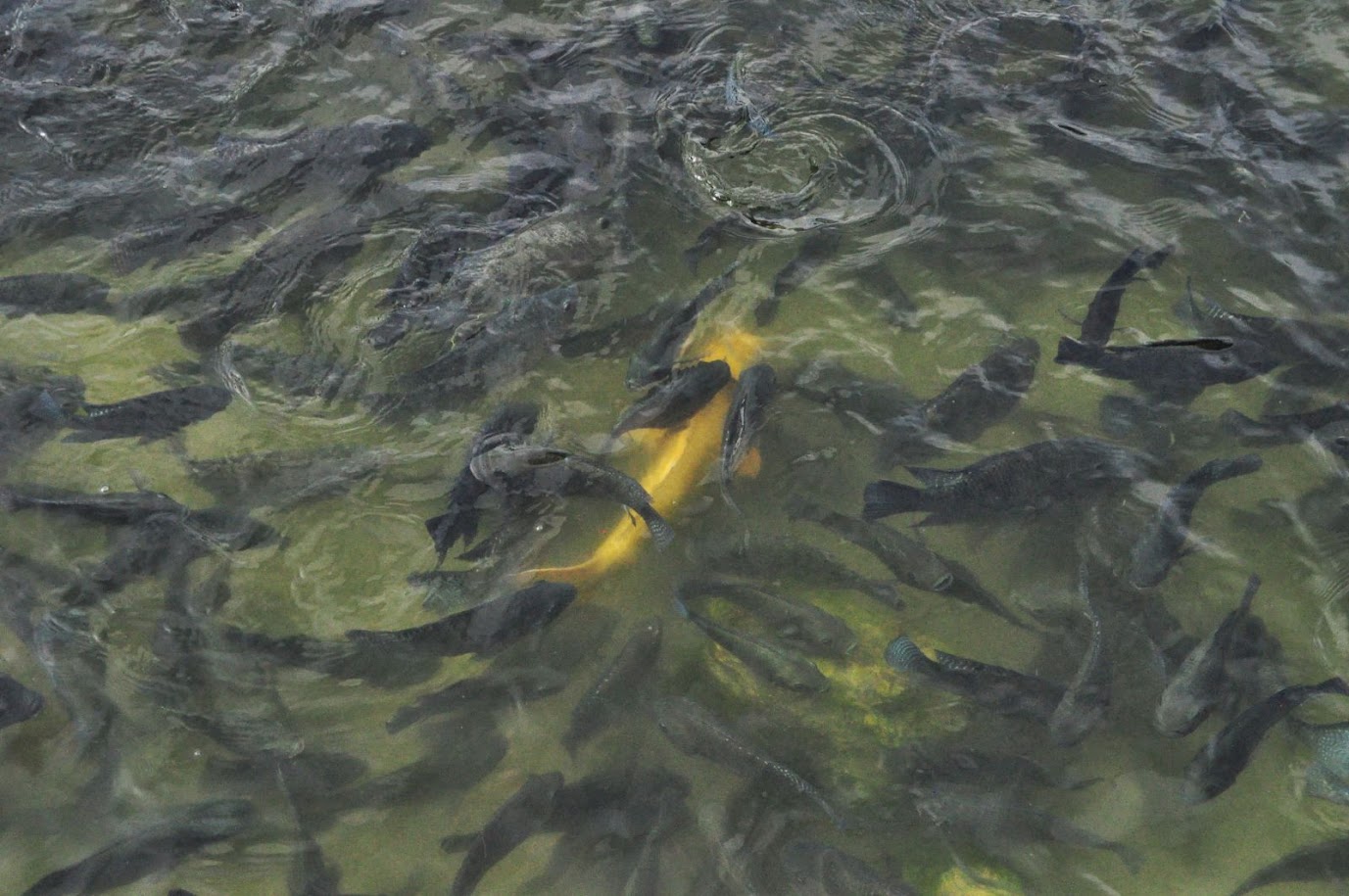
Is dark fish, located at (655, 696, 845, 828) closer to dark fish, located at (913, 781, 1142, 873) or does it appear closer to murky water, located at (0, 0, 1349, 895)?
murky water, located at (0, 0, 1349, 895)

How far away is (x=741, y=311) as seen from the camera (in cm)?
437

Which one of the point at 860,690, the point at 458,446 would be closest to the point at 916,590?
the point at 860,690

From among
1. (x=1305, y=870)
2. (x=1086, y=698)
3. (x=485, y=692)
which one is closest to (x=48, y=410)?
(x=485, y=692)

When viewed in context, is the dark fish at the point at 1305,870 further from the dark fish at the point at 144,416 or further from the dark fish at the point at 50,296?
the dark fish at the point at 50,296

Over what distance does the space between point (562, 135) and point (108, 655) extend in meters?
3.00

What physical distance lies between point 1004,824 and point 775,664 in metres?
0.80

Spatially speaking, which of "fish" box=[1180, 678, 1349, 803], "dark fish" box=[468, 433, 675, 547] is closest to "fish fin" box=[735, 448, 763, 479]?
"dark fish" box=[468, 433, 675, 547]

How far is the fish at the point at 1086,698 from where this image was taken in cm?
325

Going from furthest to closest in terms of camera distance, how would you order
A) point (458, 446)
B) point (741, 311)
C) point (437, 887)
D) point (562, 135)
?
1. point (562, 135)
2. point (741, 311)
3. point (458, 446)
4. point (437, 887)

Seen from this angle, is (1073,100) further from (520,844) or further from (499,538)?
(520,844)

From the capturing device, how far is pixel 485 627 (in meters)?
3.43

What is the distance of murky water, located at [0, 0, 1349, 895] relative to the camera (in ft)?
10.4

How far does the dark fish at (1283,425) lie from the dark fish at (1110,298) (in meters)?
0.54

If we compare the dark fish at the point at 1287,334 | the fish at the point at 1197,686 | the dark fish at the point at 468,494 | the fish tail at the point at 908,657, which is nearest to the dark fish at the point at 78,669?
the dark fish at the point at 468,494
